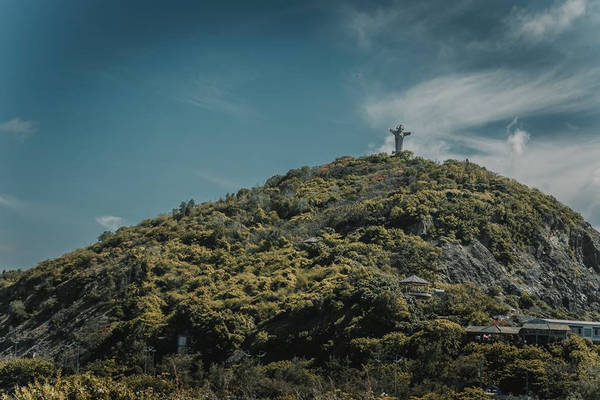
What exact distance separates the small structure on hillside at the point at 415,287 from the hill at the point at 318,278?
59.3 inches

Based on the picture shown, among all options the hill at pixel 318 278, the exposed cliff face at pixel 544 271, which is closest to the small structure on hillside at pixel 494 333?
the hill at pixel 318 278

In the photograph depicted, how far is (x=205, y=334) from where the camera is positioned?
2295 inches

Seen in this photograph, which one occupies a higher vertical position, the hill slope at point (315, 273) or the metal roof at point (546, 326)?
the hill slope at point (315, 273)

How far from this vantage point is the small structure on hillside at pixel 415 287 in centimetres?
5659

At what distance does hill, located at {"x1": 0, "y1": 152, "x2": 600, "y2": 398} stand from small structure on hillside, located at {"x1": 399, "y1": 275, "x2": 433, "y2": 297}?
151 centimetres

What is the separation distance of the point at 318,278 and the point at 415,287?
1160 cm

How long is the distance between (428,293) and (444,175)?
35167mm

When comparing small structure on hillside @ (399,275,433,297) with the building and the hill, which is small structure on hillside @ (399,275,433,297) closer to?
the hill

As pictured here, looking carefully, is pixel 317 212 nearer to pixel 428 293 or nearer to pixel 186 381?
pixel 428 293

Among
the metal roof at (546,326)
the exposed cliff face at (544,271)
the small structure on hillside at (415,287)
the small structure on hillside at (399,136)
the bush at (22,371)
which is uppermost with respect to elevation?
A: the small structure on hillside at (399,136)

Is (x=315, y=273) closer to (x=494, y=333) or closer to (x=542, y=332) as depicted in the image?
(x=494, y=333)

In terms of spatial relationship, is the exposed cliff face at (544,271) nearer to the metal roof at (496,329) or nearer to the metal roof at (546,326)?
the metal roof at (496,329)

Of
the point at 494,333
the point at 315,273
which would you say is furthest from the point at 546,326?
the point at 315,273

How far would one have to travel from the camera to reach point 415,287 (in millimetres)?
57719
